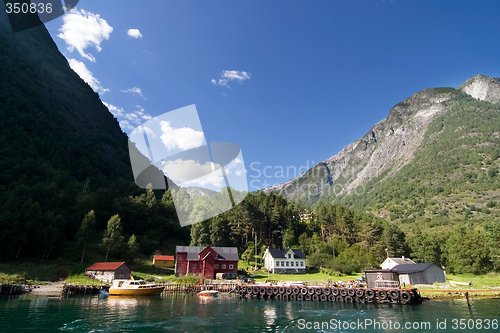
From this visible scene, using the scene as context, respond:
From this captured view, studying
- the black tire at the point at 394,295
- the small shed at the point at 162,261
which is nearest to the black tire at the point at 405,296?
the black tire at the point at 394,295

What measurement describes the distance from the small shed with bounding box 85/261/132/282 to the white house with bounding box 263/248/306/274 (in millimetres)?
28538

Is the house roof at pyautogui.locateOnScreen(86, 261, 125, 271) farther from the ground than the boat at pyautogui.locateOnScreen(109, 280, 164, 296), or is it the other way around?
the house roof at pyautogui.locateOnScreen(86, 261, 125, 271)

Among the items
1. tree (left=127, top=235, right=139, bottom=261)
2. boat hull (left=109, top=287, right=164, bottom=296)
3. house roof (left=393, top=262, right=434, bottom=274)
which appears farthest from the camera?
tree (left=127, top=235, right=139, bottom=261)

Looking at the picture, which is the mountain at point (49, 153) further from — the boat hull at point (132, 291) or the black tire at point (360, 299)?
the black tire at point (360, 299)

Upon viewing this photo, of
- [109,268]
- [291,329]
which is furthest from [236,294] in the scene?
[291,329]

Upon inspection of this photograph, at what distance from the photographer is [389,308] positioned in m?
27.2

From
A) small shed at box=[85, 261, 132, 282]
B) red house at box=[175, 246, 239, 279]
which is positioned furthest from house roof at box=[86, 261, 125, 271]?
red house at box=[175, 246, 239, 279]

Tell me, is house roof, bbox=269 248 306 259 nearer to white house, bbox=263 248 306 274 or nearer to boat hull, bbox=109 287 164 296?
white house, bbox=263 248 306 274

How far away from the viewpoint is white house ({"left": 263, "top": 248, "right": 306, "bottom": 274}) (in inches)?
2292

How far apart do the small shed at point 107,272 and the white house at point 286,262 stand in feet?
93.6

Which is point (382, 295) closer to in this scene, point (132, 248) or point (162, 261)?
point (162, 261)

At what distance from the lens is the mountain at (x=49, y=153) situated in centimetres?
5234

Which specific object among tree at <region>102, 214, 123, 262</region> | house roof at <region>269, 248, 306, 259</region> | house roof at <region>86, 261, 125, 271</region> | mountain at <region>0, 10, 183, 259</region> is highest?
mountain at <region>0, 10, 183, 259</region>

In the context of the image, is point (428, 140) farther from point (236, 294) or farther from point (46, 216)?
point (46, 216)
